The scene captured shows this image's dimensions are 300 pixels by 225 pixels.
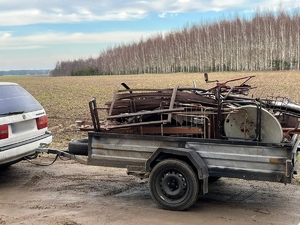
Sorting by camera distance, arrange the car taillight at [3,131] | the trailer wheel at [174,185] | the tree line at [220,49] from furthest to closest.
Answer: the tree line at [220,49]
the car taillight at [3,131]
the trailer wheel at [174,185]

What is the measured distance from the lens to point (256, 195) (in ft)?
17.7

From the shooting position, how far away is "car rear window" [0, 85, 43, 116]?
591cm

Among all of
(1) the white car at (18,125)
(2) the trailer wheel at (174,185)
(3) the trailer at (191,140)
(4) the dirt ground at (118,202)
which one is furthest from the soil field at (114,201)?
(1) the white car at (18,125)

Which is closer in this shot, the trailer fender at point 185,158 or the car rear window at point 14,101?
the trailer fender at point 185,158

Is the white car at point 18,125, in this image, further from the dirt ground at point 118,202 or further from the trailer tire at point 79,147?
the trailer tire at point 79,147

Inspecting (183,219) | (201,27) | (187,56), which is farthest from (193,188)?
(201,27)

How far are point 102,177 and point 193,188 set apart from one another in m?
2.24

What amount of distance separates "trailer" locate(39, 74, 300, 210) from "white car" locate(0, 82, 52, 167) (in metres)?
1.30

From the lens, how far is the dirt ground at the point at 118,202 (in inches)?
179

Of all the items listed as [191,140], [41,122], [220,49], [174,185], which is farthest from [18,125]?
[220,49]

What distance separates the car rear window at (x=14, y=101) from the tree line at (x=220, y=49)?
64424 millimetres

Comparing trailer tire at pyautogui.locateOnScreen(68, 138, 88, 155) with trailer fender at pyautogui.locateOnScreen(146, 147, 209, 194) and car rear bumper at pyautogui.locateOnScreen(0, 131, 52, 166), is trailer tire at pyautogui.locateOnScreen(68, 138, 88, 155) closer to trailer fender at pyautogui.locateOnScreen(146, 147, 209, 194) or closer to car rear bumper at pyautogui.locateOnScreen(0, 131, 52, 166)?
car rear bumper at pyautogui.locateOnScreen(0, 131, 52, 166)

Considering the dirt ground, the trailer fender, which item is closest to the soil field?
the dirt ground

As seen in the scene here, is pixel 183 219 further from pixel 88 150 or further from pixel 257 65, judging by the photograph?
pixel 257 65
